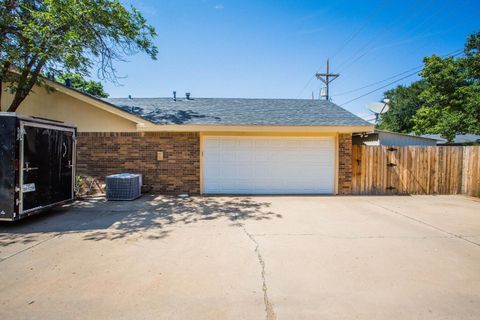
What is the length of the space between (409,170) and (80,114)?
12364 millimetres

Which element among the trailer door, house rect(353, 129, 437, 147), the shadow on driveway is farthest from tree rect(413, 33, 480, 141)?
the trailer door

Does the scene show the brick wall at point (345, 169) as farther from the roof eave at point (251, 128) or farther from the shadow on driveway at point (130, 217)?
the shadow on driveway at point (130, 217)

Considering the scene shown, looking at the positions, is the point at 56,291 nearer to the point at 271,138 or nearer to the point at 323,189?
the point at 271,138

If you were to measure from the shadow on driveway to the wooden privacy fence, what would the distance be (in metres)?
4.26

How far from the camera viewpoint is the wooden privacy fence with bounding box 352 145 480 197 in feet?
31.0

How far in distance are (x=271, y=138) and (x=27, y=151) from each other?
23.2 feet

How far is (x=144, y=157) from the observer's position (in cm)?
931

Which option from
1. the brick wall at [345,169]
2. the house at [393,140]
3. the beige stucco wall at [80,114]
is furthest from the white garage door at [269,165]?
the house at [393,140]

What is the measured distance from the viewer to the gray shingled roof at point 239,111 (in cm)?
925

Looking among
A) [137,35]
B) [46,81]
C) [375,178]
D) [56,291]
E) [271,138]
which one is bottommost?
[56,291]

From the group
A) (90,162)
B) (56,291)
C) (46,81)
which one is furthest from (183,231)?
(46,81)

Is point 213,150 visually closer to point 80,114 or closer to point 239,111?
point 239,111

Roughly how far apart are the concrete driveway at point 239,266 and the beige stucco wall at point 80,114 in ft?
12.5

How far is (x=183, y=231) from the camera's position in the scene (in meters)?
5.05
